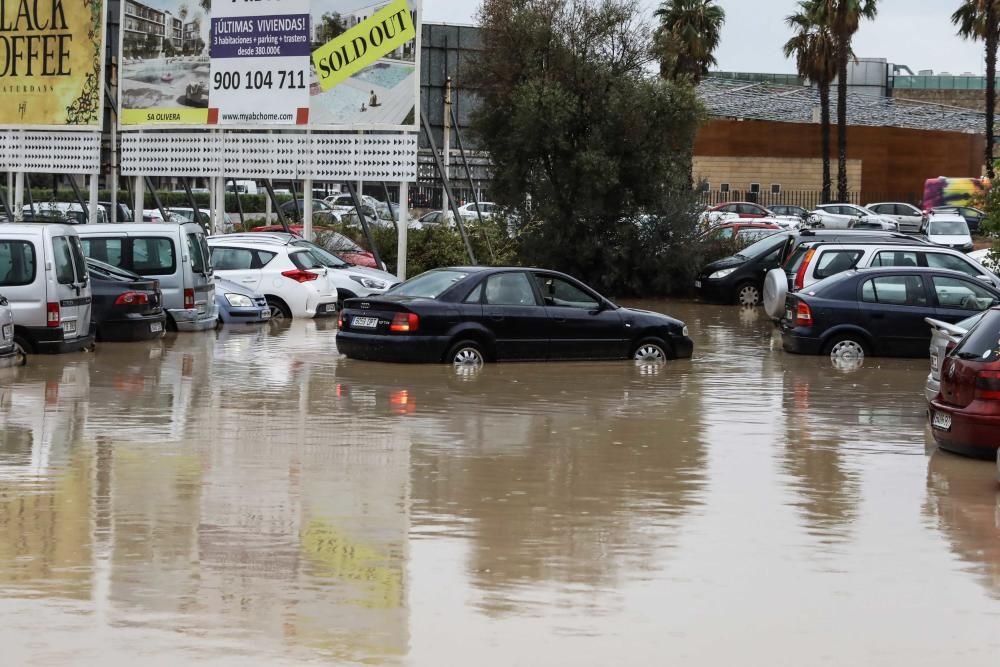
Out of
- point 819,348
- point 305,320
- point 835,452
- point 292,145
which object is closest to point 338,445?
point 835,452

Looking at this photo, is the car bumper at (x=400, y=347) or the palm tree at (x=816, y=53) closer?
the car bumper at (x=400, y=347)

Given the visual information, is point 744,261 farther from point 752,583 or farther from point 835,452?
point 752,583

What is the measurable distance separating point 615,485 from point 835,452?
9.52 feet

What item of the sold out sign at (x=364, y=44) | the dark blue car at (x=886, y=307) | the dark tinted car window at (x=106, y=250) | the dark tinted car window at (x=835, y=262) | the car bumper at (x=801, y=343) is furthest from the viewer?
A: the sold out sign at (x=364, y=44)

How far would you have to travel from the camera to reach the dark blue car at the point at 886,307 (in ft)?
70.8

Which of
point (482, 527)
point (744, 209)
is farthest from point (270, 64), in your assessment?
point (744, 209)

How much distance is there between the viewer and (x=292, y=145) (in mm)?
31406

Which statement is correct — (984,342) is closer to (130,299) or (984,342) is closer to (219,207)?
(130,299)

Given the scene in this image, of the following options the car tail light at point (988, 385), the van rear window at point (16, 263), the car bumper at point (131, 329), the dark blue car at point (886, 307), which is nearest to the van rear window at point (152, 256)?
the car bumper at point (131, 329)

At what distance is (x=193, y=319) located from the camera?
950 inches

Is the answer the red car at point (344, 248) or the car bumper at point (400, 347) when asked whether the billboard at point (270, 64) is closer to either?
the red car at point (344, 248)

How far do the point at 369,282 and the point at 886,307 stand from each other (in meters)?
10.4

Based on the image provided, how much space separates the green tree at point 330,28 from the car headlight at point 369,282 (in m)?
5.37

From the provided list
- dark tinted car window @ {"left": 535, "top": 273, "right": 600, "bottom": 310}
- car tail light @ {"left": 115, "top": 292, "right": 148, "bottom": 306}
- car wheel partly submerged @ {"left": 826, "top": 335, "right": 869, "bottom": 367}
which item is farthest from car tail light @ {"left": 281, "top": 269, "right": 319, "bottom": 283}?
car wheel partly submerged @ {"left": 826, "top": 335, "right": 869, "bottom": 367}
